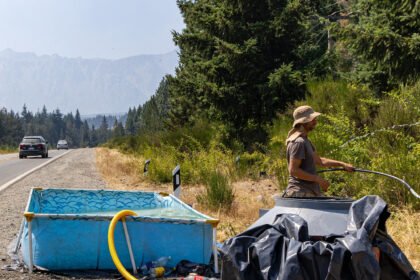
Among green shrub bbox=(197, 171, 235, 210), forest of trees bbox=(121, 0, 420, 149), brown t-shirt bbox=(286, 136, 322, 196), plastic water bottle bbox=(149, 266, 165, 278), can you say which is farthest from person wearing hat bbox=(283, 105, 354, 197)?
forest of trees bbox=(121, 0, 420, 149)

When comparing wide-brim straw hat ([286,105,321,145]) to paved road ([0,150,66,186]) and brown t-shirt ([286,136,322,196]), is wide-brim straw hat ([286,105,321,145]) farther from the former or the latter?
paved road ([0,150,66,186])

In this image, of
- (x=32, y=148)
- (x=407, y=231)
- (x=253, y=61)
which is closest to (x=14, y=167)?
(x=32, y=148)

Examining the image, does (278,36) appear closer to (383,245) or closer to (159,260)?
(159,260)

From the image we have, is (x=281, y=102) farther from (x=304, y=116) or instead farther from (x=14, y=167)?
(x=14, y=167)

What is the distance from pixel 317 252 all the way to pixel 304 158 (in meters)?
1.73

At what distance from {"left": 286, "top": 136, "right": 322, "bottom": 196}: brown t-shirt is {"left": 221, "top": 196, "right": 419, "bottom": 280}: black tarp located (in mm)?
1322

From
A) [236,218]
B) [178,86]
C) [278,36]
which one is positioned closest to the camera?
[236,218]

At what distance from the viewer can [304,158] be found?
496 cm

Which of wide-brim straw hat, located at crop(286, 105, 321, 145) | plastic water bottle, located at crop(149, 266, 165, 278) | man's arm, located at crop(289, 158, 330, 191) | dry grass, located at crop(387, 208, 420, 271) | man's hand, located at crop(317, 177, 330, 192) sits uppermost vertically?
wide-brim straw hat, located at crop(286, 105, 321, 145)

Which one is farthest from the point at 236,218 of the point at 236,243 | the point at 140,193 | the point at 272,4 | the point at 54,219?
the point at 272,4

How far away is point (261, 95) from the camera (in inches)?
570

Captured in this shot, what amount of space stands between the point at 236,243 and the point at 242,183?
28.2 ft

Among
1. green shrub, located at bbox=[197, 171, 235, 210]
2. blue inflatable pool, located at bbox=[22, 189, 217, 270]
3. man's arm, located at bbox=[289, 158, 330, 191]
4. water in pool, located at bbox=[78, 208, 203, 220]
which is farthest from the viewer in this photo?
green shrub, located at bbox=[197, 171, 235, 210]

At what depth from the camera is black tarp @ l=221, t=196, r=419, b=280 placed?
3.24m
